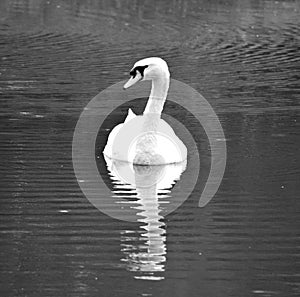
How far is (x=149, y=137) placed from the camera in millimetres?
12609

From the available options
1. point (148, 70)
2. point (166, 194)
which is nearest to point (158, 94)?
point (148, 70)

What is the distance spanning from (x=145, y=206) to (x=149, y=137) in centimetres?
230

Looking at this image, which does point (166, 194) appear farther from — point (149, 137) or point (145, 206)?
point (149, 137)

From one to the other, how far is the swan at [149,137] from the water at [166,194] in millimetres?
427

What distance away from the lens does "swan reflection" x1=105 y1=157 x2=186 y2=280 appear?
8.41 m

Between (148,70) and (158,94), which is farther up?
(148,70)

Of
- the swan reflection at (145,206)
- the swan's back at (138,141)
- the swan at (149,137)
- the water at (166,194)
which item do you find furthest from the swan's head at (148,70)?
the swan reflection at (145,206)

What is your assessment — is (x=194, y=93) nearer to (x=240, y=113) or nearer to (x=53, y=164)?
(x=240, y=113)

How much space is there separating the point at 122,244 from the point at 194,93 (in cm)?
829

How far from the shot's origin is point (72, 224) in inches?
372

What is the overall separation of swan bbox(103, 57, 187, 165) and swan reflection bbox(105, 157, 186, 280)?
87 mm

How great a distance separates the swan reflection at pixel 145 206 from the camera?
27.6 ft

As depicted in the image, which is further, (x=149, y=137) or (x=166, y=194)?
(x=149, y=137)

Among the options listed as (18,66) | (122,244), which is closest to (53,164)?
(122,244)
